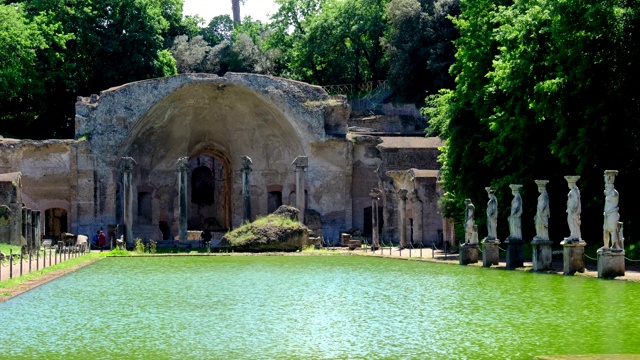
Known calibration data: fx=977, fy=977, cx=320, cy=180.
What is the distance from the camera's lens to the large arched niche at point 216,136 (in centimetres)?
5347

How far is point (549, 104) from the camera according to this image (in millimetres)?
29453

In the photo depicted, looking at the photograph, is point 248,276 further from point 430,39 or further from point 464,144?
point 430,39

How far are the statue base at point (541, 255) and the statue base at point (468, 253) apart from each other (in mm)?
4816

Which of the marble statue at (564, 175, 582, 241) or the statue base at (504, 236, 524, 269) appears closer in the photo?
the marble statue at (564, 175, 582, 241)

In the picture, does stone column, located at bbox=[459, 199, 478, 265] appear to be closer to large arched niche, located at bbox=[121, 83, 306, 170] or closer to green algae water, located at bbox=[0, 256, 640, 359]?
green algae water, located at bbox=[0, 256, 640, 359]

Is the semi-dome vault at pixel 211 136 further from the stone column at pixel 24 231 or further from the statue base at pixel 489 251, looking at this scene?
the statue base at pixel 489 251

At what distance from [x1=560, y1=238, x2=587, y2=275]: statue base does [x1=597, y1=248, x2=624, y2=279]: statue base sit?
1.56 meters

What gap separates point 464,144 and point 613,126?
29.6 ft

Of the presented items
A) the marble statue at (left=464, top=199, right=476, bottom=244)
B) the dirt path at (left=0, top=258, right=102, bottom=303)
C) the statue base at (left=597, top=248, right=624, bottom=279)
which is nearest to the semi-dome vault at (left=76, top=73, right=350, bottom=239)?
the dirt path at (left=0, top=258, right=102, bottom=303)

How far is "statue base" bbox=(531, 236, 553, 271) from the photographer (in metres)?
26.2

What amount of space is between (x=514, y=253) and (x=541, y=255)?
204cm

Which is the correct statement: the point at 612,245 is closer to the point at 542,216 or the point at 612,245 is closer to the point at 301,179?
the point at 542,216

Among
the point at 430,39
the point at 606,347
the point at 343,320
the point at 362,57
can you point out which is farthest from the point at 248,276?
the point at 362,57

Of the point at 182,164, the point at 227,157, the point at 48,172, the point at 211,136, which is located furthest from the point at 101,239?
the point at 227,157
